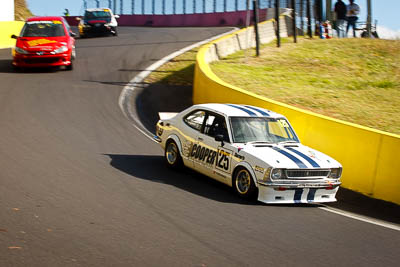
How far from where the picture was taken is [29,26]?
22359mm

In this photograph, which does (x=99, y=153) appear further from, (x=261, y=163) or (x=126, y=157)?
(x=261, y=163)

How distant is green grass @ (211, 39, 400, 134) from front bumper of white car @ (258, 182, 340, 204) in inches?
210

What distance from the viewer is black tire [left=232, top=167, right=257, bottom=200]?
30.0ft

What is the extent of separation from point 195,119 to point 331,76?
12.8 meters

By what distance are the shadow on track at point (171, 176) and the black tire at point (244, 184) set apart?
97 millimetres

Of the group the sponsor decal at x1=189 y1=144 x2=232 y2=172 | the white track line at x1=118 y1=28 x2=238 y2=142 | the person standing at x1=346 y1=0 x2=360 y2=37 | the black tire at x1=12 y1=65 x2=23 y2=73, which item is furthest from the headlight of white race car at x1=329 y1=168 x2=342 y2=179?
the person standing at x1=346 y1=0 x2=360 y2=37

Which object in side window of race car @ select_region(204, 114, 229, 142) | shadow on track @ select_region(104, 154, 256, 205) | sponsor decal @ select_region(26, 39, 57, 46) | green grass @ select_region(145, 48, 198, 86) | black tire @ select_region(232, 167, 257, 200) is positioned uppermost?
sponsor decal @ select_region(26, 39, 57, 46)

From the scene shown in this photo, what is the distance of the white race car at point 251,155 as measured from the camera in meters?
9.09

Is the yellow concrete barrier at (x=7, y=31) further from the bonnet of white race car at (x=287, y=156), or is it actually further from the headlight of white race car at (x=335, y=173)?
the headlight of white race car at (x=335, y=173)

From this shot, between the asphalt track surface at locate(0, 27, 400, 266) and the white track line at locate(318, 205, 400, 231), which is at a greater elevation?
the asphalt track surface at locate(0, 27, 400, 266)

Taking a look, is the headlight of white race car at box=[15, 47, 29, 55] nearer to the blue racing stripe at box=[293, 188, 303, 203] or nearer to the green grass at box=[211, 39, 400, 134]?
the green grass at box=[211, 39, 400, 134]

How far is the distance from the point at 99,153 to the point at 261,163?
4.05 meters

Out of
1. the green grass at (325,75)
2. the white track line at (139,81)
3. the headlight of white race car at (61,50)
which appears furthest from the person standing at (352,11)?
the headlight of white race car at (61,50)

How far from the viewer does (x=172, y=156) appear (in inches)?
442
